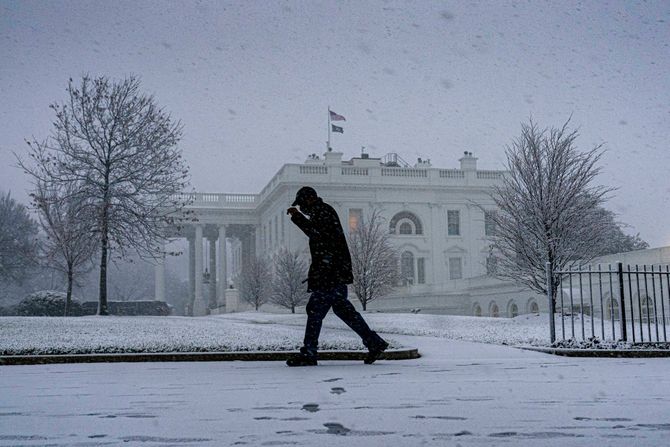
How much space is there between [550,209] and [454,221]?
3955 cm

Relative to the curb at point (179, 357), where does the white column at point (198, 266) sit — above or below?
above

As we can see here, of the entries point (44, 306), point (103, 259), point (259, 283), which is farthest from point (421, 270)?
point (103, 259)

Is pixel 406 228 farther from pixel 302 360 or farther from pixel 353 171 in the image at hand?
pixel 302 360

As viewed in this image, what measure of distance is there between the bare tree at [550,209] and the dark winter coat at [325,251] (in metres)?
13.9

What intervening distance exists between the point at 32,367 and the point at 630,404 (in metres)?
6.65

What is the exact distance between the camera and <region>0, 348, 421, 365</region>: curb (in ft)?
29.6

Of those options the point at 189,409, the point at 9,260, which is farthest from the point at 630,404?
the point at 9,260

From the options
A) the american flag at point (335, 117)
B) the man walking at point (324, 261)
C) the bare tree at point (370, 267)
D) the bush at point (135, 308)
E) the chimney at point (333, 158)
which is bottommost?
the bush at point (135, 308)

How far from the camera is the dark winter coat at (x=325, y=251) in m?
7.36

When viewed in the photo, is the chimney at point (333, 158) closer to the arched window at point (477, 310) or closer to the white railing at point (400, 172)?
the white railing at point (400, 172)

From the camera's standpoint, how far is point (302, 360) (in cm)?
790

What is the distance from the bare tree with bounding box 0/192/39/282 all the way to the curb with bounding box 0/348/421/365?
35.1m

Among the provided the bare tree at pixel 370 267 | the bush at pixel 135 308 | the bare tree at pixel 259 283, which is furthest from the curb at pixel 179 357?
the bare tree at pixel 259 283

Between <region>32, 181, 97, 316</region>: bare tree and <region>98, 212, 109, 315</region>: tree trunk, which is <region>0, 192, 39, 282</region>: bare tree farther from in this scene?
<region>98, 212, 109, 315</region>: tree trunk
